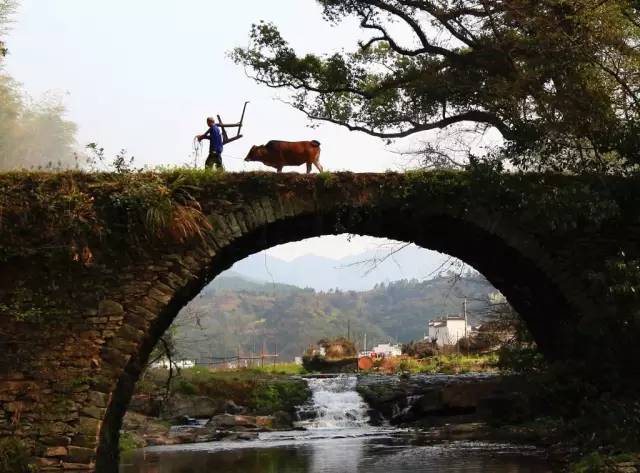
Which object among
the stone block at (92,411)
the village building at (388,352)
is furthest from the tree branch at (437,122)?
the village building at (388,352)

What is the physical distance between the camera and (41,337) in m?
9.88

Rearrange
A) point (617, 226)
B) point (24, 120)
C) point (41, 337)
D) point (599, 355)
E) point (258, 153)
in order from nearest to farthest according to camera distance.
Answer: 1. point (41, 337)
2. point (599, 355)
3. point (617, 226)
4. point (258, 153)
5. point (24, 120)

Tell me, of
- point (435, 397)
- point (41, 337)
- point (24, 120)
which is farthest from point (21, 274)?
point (24, 120)

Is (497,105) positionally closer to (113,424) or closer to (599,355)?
(599,355)

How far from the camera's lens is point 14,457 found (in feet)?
30.5

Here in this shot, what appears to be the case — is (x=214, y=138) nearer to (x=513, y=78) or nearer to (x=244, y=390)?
(x=513, y=78)

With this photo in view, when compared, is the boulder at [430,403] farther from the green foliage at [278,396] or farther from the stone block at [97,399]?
the stone block at [97,399]

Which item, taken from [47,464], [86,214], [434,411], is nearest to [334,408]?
[434,411]

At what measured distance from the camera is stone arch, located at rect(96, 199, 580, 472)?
33.7ft

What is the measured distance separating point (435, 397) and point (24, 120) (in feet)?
154

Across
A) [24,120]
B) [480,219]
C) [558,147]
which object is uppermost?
[24,120]

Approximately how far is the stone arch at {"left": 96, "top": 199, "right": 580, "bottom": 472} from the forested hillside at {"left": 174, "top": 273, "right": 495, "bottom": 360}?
3130 inches

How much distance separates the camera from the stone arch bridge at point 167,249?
9.77m

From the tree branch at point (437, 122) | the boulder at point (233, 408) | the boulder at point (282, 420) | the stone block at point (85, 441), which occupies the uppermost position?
the tree branch at point (437, 122)
